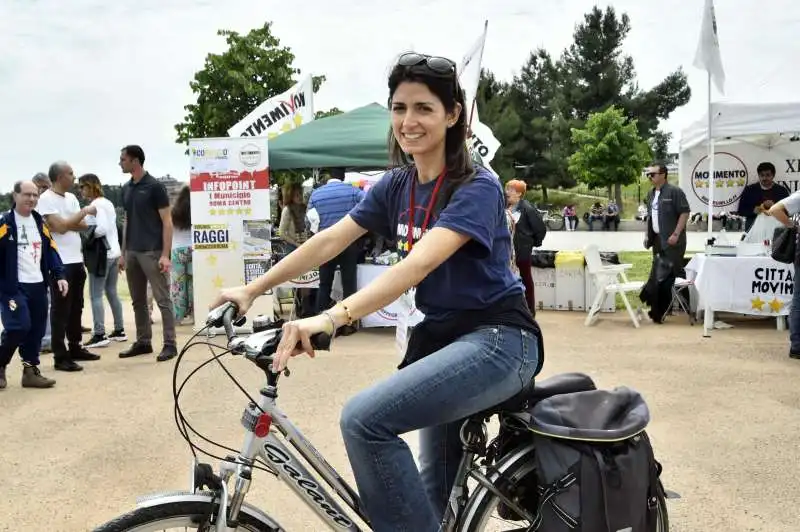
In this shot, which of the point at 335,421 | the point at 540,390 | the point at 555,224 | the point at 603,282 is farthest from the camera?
the point at 555,224

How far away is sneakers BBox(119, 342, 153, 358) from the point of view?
7840 mm

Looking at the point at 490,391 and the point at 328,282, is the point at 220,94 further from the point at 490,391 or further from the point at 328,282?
the point at 490,391

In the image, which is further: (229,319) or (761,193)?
(761,193)

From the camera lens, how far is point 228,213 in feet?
30.1

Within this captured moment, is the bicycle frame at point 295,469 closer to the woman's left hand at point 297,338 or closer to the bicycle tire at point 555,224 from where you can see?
the woman's left hand at point 297,338

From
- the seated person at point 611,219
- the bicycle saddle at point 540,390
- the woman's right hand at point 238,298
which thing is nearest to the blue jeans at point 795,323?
the bicycle saddle at point 540,390

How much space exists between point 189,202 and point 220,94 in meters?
21.3

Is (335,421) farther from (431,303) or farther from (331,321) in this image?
(331,321)

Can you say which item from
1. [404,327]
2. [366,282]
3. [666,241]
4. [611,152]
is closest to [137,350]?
[366,282]

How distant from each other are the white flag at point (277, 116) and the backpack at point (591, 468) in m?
11.2

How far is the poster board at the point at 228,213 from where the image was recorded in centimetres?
913

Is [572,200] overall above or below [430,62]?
above

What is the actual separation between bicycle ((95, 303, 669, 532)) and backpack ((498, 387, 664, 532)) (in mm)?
108

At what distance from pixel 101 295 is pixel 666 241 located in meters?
6.74
